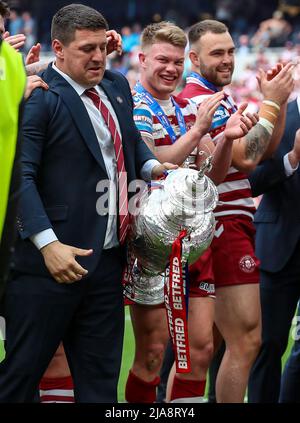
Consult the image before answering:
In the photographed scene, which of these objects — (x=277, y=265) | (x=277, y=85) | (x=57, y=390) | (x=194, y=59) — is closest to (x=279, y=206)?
(x=277, y=265)

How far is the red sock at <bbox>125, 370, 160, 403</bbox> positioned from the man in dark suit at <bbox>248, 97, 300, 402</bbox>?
76 cm

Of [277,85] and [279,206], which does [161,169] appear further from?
[279,206]

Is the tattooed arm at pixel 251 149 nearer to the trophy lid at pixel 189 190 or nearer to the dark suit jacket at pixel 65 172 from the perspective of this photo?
the trophy lid at pixel 189 190

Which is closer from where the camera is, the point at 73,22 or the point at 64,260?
the point at 64,260

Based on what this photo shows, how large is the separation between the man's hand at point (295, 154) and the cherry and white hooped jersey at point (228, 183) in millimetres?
299

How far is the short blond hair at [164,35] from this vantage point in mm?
5695

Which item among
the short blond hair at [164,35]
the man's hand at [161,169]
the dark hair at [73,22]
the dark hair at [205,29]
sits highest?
the dark hair at [205,29]

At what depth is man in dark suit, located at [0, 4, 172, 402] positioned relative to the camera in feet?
15.0

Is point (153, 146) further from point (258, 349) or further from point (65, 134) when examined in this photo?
point (258, 349)

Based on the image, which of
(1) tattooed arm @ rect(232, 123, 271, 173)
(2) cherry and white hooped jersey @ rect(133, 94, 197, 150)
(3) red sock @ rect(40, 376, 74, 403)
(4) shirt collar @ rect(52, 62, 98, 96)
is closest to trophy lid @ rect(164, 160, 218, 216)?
(4) shirt collar @ rect(52, 62, 98, 96)

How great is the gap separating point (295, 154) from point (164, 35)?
1.02m

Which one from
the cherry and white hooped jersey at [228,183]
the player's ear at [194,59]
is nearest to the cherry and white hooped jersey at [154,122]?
the cherry and white hooped jersey at [228,183]

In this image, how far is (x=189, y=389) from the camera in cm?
556

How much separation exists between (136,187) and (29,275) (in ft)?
2.17
